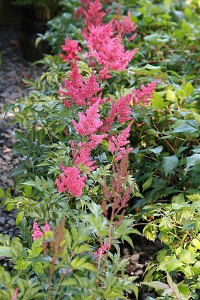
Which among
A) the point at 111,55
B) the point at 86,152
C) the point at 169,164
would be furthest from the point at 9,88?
the point at 86,152

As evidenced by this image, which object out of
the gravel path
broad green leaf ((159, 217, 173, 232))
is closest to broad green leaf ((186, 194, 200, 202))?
broad green leaf ((159, 217, 173, 232))

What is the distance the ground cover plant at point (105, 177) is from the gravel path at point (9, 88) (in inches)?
15.3

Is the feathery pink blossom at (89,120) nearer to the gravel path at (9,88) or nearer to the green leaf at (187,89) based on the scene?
the gravel path at (9,88)

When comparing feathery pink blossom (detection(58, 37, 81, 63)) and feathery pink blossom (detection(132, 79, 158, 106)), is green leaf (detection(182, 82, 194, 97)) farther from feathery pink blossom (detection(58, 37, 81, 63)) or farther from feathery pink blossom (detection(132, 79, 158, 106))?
feathery pink blossom (detection(58, 37, 81, 63))

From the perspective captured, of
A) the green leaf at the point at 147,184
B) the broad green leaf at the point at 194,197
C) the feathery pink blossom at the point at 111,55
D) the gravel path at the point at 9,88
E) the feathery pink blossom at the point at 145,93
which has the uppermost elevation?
the feathery pink blossom at the point at 111,55

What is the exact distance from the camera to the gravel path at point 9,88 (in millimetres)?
2740

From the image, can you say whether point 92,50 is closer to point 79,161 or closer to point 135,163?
point 135,163

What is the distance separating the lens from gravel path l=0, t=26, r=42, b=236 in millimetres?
2740

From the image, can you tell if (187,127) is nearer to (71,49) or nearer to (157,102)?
(157,102)

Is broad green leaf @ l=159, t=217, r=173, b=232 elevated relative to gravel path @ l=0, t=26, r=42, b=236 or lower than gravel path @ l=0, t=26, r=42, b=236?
elevated

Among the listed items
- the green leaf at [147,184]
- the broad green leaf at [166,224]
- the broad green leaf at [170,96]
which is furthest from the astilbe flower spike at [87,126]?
the broad green leaf at [170,96]

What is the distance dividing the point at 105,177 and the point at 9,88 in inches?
117

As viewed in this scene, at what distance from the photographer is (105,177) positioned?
1.72m

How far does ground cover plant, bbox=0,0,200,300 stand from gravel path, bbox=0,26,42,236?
0.39 metres
